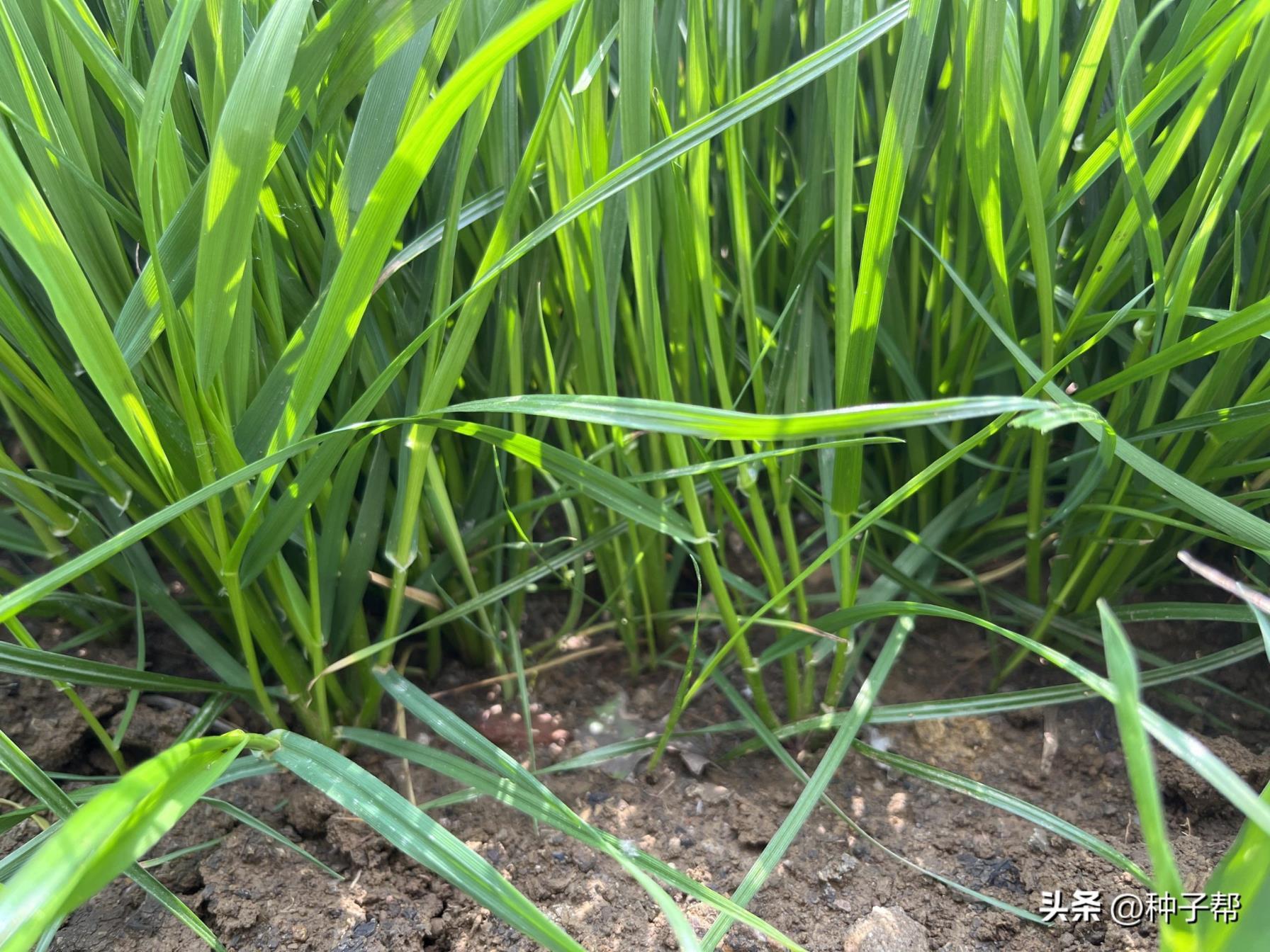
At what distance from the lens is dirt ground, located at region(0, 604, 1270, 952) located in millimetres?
611

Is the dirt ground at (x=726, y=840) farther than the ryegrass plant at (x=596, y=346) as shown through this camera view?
Yes

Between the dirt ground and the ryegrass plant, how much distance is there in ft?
0.18

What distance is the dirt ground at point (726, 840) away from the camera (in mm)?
611

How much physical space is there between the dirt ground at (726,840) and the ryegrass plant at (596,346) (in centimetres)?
6

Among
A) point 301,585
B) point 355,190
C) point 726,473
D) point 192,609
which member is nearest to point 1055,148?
point 726,473

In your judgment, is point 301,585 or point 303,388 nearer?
point 303,388

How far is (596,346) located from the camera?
0.72 metres

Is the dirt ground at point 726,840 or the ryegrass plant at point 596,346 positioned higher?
the ryegrass plant at point 596,346

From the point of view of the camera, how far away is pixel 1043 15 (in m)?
0.63

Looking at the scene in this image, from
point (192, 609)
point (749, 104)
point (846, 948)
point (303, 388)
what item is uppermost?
point (749, 104)

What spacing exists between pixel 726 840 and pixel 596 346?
0.40m

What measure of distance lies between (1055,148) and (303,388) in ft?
1.73

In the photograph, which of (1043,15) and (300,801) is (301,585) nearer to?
(300,801)

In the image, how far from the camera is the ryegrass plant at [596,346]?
0.49 m
